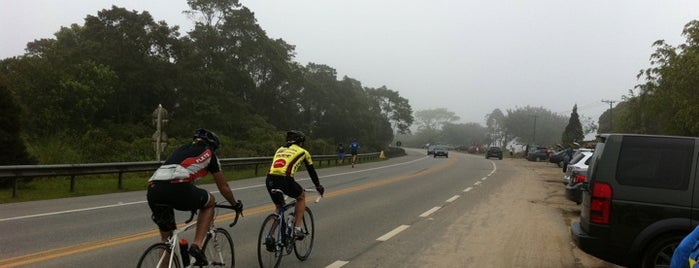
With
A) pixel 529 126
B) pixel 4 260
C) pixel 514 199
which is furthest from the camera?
pixel 529 126

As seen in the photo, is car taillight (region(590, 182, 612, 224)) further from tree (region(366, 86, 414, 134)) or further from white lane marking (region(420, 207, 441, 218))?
tree (region(366, 86, 414, 134))

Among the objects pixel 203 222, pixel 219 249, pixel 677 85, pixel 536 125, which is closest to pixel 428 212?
pixel 219 249

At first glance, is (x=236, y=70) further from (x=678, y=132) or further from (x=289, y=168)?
(x=289, y=168)

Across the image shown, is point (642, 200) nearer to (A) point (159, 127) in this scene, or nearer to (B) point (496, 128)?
(A) point (159, 127)

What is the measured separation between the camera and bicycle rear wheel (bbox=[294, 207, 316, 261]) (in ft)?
23.4

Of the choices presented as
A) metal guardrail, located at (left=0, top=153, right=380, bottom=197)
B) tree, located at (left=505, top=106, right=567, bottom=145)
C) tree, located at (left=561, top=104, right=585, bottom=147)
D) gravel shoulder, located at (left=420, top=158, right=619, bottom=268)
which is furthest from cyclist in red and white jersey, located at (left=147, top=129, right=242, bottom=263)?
tree, located at (left=505, top=106, right=567, bottom=145)

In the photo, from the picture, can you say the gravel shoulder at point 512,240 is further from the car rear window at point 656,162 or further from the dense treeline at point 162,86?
the dense treeline at point 162,86

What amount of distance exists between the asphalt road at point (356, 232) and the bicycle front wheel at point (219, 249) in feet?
3.74

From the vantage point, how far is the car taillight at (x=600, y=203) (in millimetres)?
5969

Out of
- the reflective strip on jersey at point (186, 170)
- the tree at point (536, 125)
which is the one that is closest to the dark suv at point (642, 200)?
the reflective strip on jersey at point (186, 170)

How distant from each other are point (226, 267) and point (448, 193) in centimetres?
1304

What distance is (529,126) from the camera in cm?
14275

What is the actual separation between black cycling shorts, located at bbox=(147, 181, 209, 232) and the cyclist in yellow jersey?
2002 mm

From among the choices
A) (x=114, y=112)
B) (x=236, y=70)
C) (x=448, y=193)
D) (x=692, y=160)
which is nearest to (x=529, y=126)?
(x=236, y=70)
